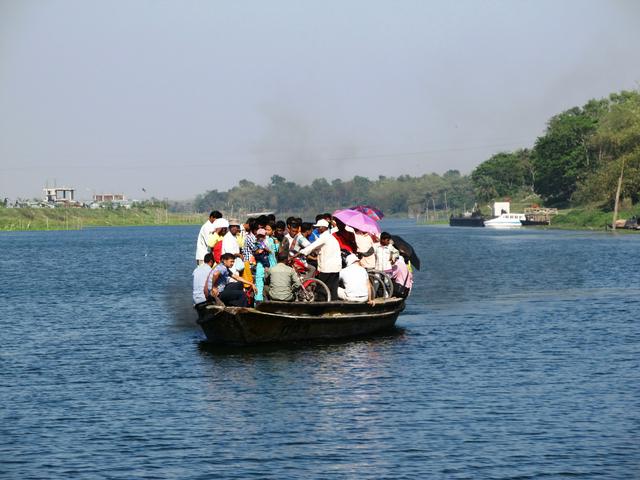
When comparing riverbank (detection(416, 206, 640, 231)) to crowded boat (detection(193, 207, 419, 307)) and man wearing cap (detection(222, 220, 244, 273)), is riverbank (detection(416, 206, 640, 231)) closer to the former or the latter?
crowded boat (detection(193, 207, 419, 307))

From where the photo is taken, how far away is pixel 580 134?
17312 cm

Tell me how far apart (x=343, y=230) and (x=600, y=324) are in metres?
9.35

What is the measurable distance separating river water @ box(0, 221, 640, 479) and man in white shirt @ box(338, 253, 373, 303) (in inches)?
50.5

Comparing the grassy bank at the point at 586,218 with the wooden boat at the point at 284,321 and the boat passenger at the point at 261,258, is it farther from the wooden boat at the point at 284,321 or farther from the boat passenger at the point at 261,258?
the boat passenger at the point at 261,258

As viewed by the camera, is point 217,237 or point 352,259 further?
point 217,237

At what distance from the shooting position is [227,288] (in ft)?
85.9

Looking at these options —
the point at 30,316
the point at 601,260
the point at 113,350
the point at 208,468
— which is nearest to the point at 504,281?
the point at 601,260

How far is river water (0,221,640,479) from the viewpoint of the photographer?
16.5 m


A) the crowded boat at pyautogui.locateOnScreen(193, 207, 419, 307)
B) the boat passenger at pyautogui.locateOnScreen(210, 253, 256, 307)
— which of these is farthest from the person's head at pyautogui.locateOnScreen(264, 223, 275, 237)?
the boat passenger at pyautogui.locateOnScreen(210, 253, 256, 307)

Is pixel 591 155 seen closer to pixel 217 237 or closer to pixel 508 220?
pixel 508 220

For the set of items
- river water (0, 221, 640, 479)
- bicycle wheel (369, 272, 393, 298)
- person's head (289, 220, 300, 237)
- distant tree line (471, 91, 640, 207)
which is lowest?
river water (0, 221, 640, 479)

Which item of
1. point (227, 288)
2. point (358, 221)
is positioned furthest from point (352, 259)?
point (227, 288)

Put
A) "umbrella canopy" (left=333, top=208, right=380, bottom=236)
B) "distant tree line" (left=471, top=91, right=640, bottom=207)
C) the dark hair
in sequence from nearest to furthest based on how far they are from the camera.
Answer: the dark hair < "umbrella canopy" (left=333, top=208, right=380, bottom=236) < "distant tree line" (left=471, top=91, right=640, bottom=207)

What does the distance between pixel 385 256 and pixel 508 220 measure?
150083mm
